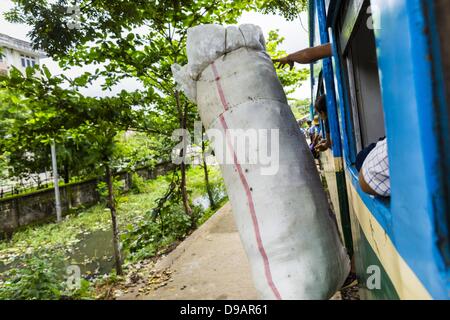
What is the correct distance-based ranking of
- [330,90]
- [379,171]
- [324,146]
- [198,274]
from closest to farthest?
[379,171]
[330,90]
[324,146]
[198,274]

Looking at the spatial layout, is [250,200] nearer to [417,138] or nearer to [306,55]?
[417,138]

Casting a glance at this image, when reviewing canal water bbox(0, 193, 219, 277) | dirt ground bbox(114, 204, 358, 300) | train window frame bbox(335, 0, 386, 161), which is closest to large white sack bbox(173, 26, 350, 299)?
train window frame bbox(335, 0, 386, 161)

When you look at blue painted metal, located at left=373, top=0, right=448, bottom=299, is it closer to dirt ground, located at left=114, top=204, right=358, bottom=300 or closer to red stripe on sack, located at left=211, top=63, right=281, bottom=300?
red stripe on sack, located at left=211, top=63, right=281, bottom=300

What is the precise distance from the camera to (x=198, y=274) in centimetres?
402

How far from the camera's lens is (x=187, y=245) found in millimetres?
5152

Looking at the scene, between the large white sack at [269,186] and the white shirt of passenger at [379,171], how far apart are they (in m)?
0.27

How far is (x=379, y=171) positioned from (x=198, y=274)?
11.3ft

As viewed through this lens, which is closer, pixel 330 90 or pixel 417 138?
pixel 417 138

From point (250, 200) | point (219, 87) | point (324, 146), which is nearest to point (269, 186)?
point (250, 200)

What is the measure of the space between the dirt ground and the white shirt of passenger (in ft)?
7.36

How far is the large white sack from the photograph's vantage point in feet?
3.98

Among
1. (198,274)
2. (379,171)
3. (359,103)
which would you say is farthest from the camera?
(198,274)

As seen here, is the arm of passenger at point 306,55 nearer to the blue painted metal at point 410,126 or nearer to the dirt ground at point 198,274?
the blue painted metal at point 410,126

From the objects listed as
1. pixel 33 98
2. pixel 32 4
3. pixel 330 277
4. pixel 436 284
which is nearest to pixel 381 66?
pixel 436 284
